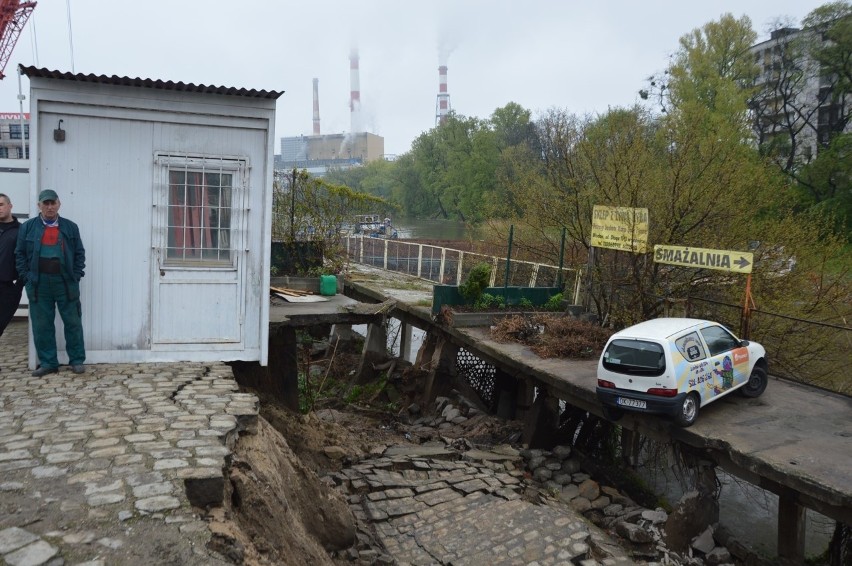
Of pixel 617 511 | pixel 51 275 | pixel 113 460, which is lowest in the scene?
pixel 617 511

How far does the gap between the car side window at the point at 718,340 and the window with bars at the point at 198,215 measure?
22.4 feet

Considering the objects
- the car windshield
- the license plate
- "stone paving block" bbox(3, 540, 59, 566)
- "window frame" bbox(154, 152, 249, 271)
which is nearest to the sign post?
the car windshield

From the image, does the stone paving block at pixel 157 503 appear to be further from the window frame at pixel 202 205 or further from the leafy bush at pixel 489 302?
the leafy bush at pixel 489 302

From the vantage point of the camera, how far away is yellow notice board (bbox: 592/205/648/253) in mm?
13930

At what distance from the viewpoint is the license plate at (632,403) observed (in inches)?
355

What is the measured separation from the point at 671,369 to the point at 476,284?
644 cm

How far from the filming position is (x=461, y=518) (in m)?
8.30

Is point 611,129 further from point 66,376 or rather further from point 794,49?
point 794,49

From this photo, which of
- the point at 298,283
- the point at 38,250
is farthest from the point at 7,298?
the point at 298,283

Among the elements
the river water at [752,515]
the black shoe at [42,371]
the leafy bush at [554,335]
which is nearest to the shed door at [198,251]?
the black shoe at [42,371]

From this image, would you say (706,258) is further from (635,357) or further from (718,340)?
(635,357)

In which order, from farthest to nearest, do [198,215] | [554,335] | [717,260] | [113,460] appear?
[554,335]
[717,260]
[198,215]
[113,460]

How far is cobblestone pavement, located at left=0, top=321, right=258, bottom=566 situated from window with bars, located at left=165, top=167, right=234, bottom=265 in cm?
133

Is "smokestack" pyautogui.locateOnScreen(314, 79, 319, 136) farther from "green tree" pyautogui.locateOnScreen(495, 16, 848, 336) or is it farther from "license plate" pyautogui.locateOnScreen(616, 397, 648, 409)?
"license plate" pyautogui.locateOnScreen(616, 397, 648, 409)
